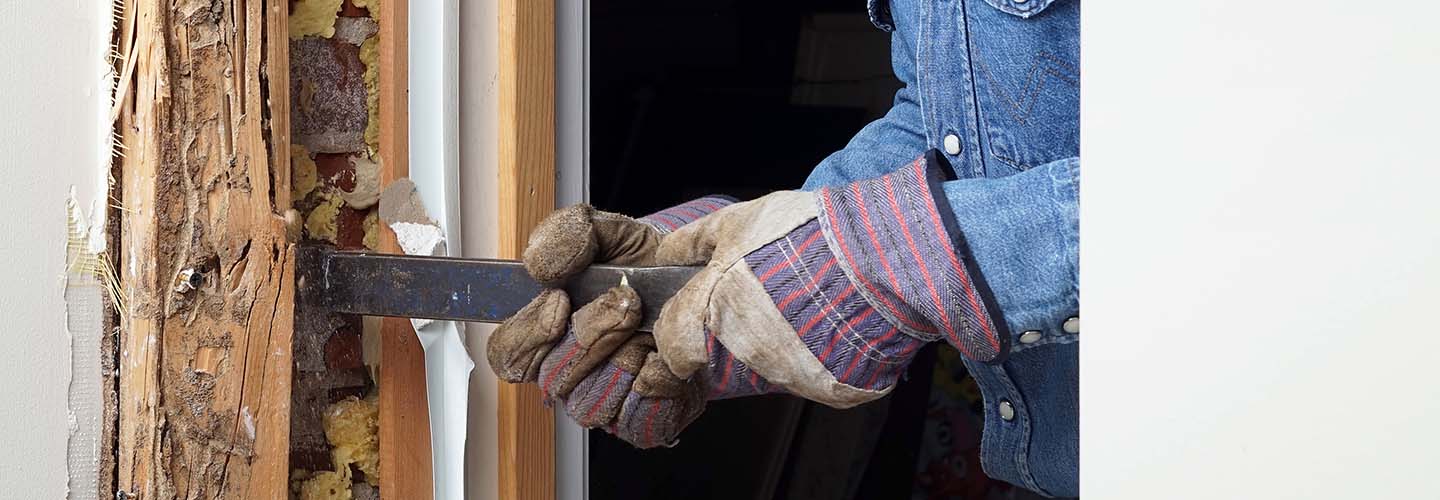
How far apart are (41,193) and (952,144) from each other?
93cm

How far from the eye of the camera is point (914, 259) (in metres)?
0.91

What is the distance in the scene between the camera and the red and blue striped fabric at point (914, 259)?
90 cm

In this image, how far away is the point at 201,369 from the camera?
3.63 ft

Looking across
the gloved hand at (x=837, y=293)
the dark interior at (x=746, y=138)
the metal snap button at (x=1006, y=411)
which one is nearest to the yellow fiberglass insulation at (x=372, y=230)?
the gloved hand at (x=837, y=293)

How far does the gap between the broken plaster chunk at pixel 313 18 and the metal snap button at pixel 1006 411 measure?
2.92 feet

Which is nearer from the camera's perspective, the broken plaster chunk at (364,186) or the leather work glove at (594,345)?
the leather work glove at (594,345)

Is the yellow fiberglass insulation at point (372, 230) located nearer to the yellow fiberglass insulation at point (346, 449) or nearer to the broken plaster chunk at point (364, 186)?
the broken plaster chunk at point (364, 186)

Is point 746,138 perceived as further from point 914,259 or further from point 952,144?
point 914,259

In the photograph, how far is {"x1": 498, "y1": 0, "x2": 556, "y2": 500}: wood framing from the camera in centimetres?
127
